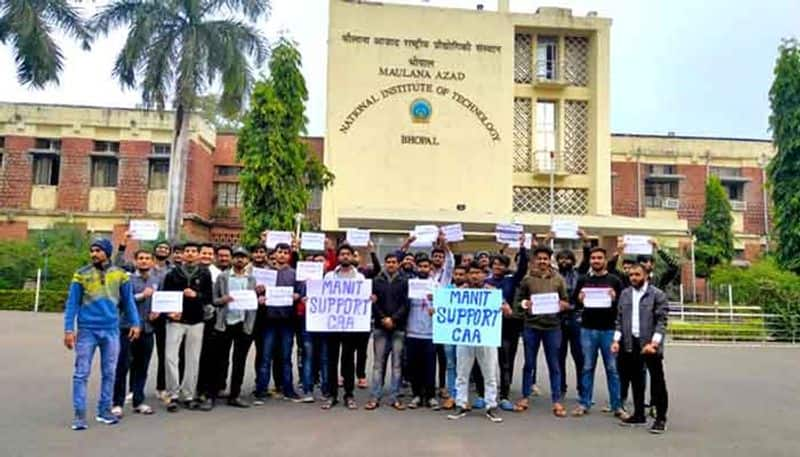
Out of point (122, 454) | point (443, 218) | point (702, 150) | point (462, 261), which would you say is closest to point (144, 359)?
point (122, 454)

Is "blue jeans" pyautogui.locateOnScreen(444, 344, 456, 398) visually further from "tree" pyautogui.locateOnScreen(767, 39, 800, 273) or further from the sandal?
"tree" pyautogui.locateOnScreen(767, 39, 800, 273)

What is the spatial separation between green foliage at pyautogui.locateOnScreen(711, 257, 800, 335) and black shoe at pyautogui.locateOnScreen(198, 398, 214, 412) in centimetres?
1758

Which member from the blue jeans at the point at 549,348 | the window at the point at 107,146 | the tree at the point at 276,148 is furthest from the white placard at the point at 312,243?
the window at the point at 107,146

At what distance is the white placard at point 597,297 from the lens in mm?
8188

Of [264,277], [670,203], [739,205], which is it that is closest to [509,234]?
[264,277]

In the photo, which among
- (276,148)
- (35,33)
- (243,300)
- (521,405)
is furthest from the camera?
(276,148)

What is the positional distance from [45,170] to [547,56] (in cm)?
2422

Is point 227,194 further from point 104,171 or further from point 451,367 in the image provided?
point 451,367

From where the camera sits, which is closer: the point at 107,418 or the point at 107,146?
the point at 107,418

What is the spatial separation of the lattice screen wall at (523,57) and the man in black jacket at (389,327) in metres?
21.6

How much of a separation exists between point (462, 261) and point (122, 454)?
173 inches

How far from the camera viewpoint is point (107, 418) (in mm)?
7324

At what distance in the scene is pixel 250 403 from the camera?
8.44 m

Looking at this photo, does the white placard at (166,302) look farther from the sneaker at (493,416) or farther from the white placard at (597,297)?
the white placard at (597,297)
